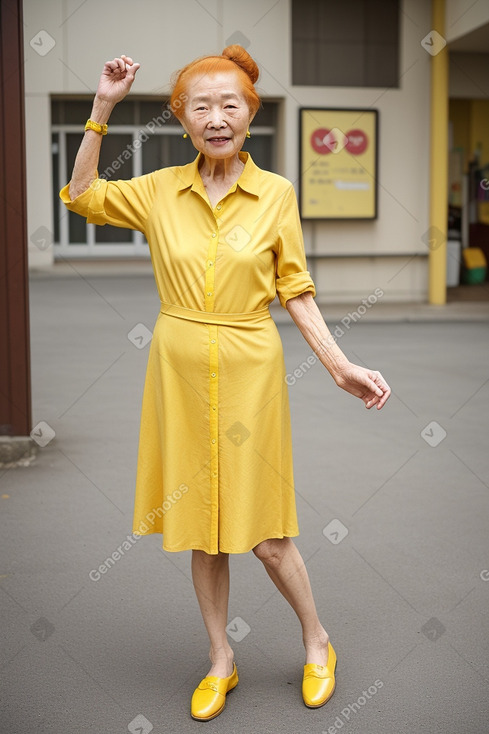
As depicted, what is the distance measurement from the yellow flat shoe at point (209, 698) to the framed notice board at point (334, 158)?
1163 centimetres

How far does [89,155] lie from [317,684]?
5.88 ft

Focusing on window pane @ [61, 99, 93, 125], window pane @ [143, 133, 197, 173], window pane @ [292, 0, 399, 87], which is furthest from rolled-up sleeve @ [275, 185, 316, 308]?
window pane @ [143, 133, 197, 173]

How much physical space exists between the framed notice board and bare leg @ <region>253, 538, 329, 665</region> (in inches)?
453

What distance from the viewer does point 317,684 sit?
3074 millimetres

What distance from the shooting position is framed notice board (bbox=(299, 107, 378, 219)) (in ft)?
46.9

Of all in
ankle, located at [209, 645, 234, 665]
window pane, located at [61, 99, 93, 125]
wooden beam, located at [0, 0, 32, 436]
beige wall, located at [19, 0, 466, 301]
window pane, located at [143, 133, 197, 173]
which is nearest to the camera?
ankle, located at [209, 645, 234, 665]

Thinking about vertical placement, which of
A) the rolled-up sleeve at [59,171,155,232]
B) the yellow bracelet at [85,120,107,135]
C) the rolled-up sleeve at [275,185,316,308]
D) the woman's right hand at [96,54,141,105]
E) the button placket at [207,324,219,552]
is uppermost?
the woman's right hand at [96,54,141,105]

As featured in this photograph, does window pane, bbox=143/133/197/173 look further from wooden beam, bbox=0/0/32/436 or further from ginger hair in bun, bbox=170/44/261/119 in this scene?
ginger hair in bun, bbox=170/44/261/119

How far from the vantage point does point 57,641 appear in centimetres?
350

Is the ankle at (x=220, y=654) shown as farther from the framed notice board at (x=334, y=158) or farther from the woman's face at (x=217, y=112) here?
the framed notice board at (x=334, y=158)

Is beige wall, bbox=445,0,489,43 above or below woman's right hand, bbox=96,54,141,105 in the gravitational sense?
above

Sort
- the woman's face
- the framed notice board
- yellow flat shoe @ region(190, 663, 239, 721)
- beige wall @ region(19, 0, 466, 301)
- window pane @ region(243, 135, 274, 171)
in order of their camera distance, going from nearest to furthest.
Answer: the woman's face, yellow flat shoe @ region(190, 663, 239, 721), the framed notice board, beige wall @ region(19, 0, 466, 301), window pane @ region(243, 135, 274, 171)

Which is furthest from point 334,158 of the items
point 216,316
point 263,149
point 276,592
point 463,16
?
point 216,316

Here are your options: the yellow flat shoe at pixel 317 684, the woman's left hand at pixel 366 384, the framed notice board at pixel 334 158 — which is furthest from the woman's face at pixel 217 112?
the framed notice board at pixel 334 158
